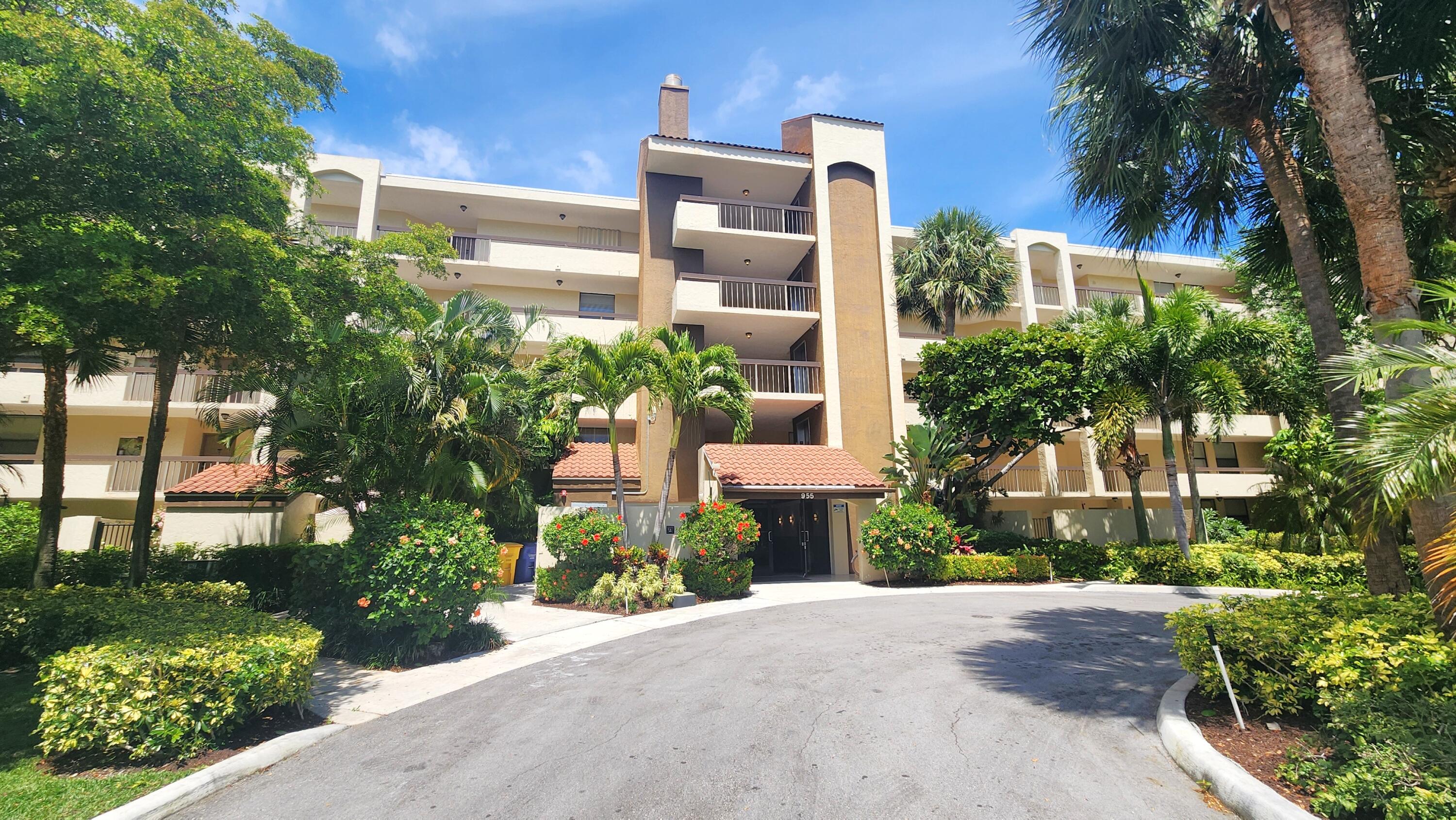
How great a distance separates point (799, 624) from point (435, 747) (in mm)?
7102

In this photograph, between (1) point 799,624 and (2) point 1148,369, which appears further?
(2) point 1148,369

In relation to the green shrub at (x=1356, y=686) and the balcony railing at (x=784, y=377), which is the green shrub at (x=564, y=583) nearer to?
the balcony railing at (x=784, y=377)

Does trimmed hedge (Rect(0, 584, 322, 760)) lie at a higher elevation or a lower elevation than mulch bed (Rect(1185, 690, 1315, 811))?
higher

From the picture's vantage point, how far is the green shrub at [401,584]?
9.05 m

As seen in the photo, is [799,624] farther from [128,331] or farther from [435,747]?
[128,331]

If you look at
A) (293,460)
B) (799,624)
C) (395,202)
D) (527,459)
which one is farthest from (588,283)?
(799,624)

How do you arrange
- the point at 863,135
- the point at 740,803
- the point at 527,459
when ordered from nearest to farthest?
1. the point at 740,803
2. the point at 527,459
3. the point at 863,135

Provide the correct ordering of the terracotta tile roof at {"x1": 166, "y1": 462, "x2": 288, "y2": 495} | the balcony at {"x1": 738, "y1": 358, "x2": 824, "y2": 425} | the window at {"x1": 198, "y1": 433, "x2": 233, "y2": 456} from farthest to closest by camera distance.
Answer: the window at {"x1": 198, "y1": 433, "x2": 233, "y2": 456} < the balcony at {"x1": 738, "y1": 358, "x2": 824, "y2": 425} < the terracotta tile roof at {"x1": 166, "y1": 462, "x2": 288, "y2": 495}

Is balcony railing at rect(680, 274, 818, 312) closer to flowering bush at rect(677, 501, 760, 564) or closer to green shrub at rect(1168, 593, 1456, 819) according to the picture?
flowering bush at rect(677, 501, 760, 564)

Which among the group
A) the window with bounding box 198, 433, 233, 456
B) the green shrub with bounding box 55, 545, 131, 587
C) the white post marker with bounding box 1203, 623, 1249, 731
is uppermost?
the window with bounding box 198, 433, 233, 456

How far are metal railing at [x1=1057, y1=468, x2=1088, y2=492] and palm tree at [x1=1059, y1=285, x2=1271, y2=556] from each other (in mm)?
6956

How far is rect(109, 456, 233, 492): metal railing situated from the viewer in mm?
20109

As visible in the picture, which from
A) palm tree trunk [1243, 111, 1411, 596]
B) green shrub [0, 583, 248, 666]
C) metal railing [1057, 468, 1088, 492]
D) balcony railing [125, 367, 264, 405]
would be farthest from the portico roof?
balcony railing [125, 367, 264, 405]

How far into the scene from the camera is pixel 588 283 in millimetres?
25047
